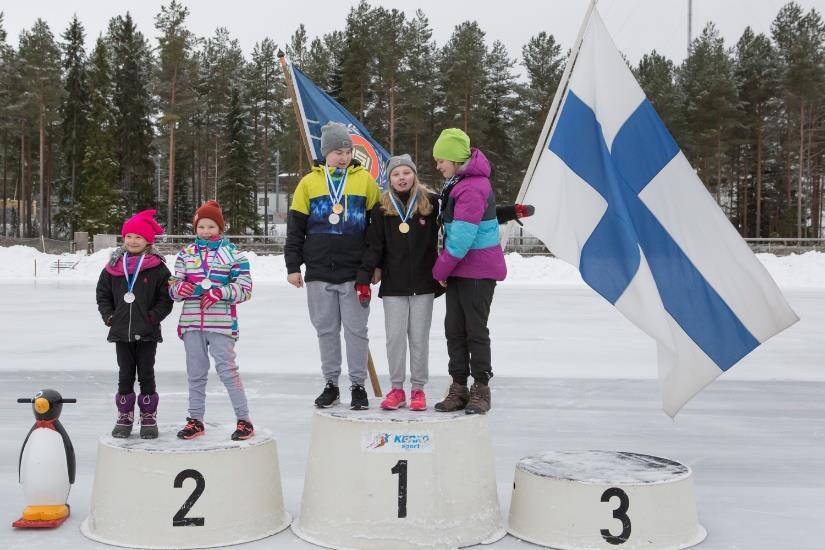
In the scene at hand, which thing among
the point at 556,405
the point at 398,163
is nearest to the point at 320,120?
the point at 398,163

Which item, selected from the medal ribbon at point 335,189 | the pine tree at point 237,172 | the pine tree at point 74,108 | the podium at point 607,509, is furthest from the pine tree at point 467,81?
the podium at point 607,509

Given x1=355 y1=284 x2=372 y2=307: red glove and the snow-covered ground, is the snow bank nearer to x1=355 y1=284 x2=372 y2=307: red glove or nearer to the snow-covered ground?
the snow-covered ground

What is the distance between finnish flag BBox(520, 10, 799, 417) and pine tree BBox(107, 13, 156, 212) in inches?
2078

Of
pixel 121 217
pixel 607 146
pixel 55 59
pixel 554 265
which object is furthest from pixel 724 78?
pixel 607 146

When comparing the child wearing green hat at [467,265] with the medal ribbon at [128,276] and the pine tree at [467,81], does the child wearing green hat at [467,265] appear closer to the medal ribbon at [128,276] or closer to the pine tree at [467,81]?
the medal ribbon at [128,276]

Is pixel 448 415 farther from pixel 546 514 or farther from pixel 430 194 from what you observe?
pixel 430 194

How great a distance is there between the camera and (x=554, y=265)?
2823 cm

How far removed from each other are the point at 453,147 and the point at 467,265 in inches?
24.2

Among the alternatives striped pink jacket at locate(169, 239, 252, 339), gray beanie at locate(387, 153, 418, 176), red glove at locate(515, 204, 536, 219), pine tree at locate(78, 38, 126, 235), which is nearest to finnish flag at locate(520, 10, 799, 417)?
red glove at locate(515, 204, 536, 219)

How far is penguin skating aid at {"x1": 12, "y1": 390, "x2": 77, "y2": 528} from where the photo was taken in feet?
14.6

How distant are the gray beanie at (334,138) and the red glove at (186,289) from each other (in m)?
1.06

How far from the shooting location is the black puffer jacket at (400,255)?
4.77 metres

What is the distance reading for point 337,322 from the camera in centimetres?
496

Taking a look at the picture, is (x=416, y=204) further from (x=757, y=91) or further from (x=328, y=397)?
(x=757, y=91)
